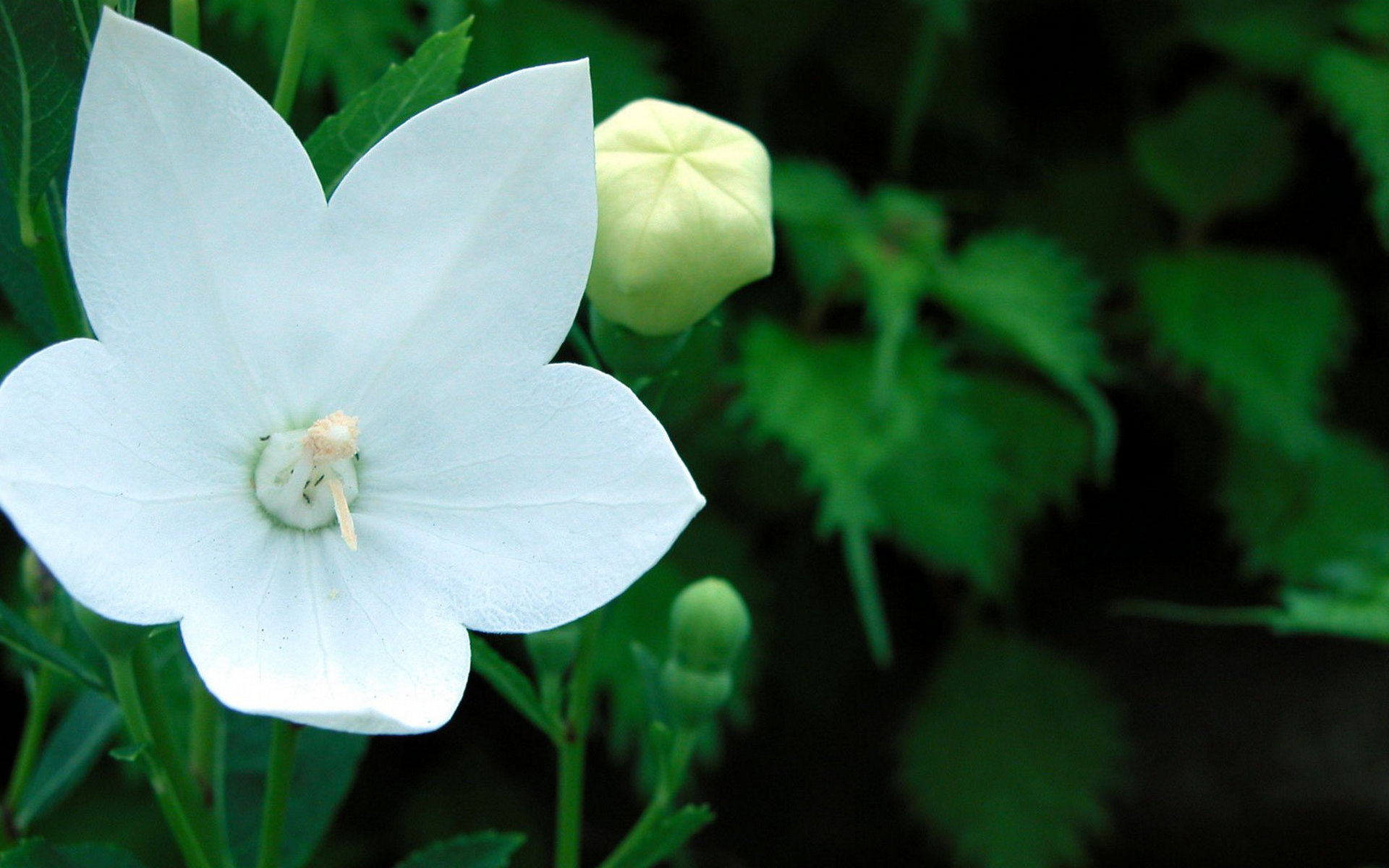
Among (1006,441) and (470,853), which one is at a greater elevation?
(470,853)

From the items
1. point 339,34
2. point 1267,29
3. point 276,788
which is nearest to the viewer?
point 276,788

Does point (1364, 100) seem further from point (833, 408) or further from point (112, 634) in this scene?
point (112, 634)

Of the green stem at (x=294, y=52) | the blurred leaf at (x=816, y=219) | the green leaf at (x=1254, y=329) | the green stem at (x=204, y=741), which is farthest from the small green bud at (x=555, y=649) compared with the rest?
the green leaf at (x=1254, y=329)

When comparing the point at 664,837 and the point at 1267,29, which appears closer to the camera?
the point at 664,837

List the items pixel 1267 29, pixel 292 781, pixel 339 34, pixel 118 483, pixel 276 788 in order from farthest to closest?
pixel 1267 29, pixel 339 34, pixel 292 781, pixel 276 788, pixel 118 483

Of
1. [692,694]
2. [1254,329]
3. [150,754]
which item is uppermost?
[150,754]

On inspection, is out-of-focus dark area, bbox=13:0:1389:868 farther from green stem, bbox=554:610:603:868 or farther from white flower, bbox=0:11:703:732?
white flower, bbox=0:11:703:732

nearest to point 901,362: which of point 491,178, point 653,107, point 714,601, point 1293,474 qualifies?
point 1293,474

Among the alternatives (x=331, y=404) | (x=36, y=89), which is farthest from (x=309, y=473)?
(x=36, y=89)
